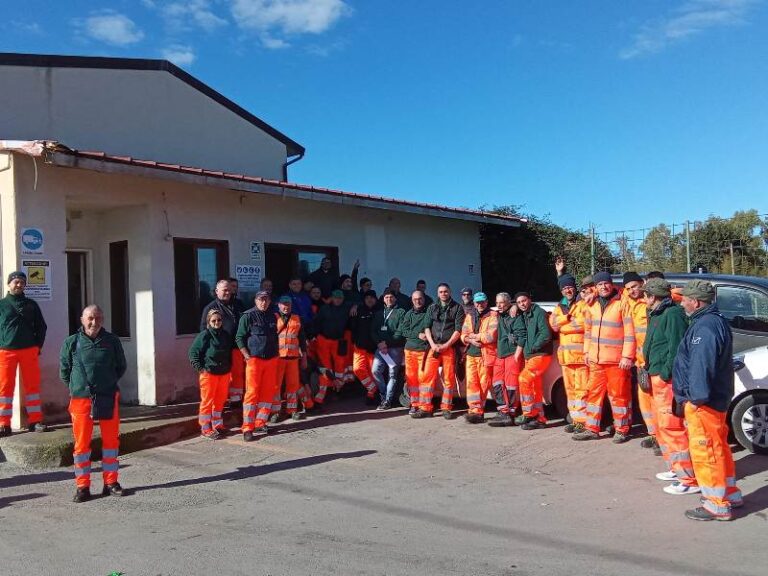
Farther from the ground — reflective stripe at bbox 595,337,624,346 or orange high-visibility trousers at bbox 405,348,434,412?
reflective stripe at bbox 595,337,624,346

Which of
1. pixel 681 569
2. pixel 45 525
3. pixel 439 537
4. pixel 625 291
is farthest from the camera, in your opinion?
pixel 625 291

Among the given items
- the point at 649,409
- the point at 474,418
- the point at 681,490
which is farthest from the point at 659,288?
the point at 474,418

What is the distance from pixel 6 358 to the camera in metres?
7.70

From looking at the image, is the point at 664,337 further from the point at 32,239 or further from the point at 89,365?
the point at 32,239

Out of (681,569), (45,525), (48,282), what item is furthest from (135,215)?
(681,569)

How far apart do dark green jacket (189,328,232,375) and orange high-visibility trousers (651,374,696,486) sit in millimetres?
4824

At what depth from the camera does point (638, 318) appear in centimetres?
732

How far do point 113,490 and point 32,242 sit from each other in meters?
3.67

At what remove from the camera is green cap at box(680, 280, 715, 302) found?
528 cm

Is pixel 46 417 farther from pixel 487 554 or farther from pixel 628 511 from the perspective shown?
pixel 628 511

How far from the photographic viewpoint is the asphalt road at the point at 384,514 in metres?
4.39

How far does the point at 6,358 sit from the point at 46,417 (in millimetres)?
1047

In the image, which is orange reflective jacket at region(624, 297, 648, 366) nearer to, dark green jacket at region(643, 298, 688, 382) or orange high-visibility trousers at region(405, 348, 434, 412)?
dark green jacket at region(643, 298, 688, 382)

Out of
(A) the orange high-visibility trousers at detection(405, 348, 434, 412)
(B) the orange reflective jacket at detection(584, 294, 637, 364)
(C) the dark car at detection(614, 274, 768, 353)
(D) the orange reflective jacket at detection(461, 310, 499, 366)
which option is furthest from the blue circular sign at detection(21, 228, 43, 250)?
(C) the dark car at detection(614, 274, 768, 353)
